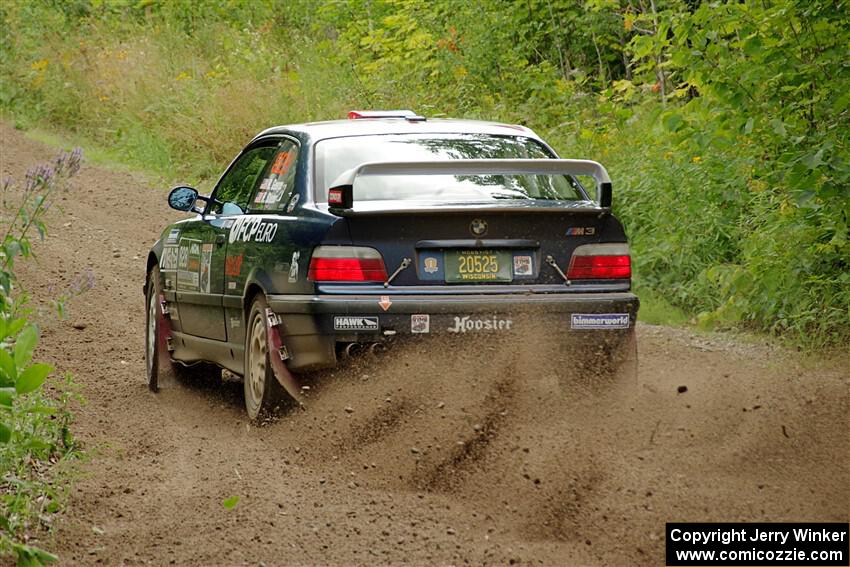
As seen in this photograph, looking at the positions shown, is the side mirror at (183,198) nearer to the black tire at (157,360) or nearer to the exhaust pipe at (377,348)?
the black tire at (157,360)

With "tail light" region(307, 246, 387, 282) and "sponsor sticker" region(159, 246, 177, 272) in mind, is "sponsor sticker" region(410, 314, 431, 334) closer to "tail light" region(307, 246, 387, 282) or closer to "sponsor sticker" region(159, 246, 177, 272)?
"tail light" region(307, 246, 387, 282)

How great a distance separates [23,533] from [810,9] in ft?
19.5

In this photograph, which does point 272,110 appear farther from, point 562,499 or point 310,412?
point 562,499

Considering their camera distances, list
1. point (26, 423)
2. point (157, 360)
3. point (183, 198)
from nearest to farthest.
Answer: point (26, 423)
point (183, 198)
point (157, 360)

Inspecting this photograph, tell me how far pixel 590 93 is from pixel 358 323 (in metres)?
11.1

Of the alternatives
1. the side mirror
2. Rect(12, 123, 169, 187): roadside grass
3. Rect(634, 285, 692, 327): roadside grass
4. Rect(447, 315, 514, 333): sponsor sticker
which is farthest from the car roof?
Rect(12, 123, 169, 187): roadside grass

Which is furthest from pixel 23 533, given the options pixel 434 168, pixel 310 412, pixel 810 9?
pixel 810 9

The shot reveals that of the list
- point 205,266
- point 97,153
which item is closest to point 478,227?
point 205,266

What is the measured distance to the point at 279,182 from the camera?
23.6 feet

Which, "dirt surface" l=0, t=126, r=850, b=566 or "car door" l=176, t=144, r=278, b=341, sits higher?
"car door" l=176, t=144, r=278, b=341

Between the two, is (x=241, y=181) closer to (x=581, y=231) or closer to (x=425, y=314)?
(x=425, y=314)

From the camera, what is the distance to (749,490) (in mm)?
5078

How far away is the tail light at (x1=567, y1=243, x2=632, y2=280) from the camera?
21.0 ft

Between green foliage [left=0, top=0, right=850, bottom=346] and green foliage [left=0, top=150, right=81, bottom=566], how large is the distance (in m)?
4.79
